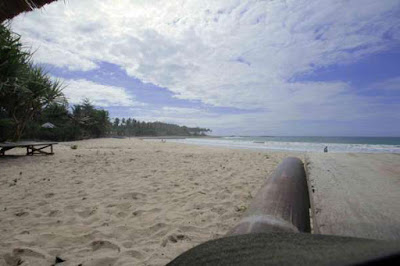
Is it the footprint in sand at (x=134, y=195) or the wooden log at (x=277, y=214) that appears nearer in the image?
the wooden log at (x=277, y=214)

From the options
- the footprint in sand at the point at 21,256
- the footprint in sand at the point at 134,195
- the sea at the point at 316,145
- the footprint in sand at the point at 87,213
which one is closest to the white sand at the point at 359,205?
the footprint in sand at the point at 21,256

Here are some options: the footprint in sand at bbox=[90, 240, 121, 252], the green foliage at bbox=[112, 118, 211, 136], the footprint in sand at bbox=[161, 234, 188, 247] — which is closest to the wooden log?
the footprint in sand at bbox=[161, 234, 188, 247]

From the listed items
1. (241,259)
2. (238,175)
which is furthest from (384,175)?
(238,175)

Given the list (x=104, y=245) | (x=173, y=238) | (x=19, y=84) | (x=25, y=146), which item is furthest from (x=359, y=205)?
(x=19, y=84)

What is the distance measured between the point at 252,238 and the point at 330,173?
91 centimetres

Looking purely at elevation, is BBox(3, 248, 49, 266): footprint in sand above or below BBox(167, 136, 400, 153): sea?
below

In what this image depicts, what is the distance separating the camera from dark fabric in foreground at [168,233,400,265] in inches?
12.7

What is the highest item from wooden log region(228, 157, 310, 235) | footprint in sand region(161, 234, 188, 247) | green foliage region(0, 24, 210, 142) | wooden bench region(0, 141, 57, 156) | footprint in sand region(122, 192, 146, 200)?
green foliage region(0, 24, 210, 142)

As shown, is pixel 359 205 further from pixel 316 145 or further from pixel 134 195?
pixel 316 145

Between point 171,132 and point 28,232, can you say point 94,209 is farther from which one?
point 171,132

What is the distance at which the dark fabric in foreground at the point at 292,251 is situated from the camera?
0.32m

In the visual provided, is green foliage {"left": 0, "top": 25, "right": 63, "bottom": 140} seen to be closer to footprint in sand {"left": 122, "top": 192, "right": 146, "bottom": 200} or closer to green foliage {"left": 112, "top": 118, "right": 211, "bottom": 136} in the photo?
footprint in sand {"left": 122, "top": 192, "right": 146, "bottom": 200}

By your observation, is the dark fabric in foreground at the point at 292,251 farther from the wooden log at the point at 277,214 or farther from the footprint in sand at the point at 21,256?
the footprint in sand at the point at 21,256

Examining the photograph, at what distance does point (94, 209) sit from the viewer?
9.32 ft
